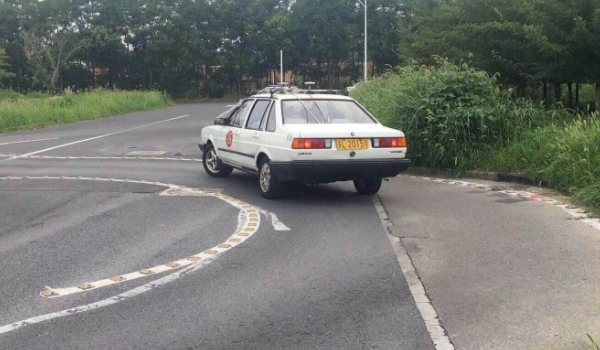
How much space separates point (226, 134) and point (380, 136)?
10.3ft

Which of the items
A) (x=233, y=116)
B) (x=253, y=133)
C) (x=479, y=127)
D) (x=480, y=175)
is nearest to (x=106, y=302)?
(x=253, y=133)

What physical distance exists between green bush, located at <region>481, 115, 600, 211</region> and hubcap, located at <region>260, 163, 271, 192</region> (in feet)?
13.9

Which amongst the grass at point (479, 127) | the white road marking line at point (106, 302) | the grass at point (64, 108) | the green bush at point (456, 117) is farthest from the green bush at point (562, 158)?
the grass at point (64, 108)

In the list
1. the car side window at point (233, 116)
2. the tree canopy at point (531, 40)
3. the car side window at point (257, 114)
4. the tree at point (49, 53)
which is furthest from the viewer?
the tree at point (49, 53)

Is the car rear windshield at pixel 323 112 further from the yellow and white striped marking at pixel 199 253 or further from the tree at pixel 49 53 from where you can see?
the tree at pixel 49 53

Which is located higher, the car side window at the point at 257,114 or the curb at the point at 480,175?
the car side window at the point at 257,114

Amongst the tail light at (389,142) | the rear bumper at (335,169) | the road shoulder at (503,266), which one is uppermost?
the tail light at (389,142)

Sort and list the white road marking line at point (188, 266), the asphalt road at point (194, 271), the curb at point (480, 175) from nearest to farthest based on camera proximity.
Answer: the asphalt road at point (194, 271) → the white road marking line at point (188, 266) → the curb at point (480, 175)

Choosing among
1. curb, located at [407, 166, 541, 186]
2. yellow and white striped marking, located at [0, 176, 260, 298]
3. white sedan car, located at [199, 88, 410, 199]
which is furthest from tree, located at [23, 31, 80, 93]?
white sedan car, located at [199, 88, 410, 199]

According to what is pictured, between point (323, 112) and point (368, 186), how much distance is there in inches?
52.0

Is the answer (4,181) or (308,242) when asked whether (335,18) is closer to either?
(4,181)

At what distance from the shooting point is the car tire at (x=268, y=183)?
10961 millimetres

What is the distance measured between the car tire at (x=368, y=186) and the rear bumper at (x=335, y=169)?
826mm

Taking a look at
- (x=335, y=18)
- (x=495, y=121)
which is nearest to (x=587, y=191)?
(x=495, y=121)
